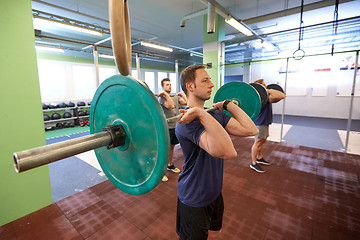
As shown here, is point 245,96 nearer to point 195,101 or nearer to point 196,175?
point 195,101

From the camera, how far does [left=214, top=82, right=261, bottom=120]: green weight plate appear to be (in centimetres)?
178

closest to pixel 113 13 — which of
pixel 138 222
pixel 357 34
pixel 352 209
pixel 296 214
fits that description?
pixel 138 222

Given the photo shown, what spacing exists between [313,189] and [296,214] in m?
0.69

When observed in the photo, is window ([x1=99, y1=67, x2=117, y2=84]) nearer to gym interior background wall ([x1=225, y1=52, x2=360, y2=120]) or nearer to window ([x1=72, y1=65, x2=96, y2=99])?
window ([x1=72, y1=65, x2=96, y2=99])

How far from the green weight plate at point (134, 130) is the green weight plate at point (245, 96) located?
1.35 m

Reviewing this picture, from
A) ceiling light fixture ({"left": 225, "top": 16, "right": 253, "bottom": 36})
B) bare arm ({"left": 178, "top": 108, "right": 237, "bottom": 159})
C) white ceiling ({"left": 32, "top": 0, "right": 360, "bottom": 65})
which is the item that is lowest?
bare arm ({"left": 178, "top": 108, "right": 237, "bottom": 159})

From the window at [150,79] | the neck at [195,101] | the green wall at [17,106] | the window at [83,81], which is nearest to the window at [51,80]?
the window at [83,81]

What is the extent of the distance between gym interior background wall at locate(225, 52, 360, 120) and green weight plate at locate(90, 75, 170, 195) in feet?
26.9

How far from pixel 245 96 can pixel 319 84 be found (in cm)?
860

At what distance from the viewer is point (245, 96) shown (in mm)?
1828

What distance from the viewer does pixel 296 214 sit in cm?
187

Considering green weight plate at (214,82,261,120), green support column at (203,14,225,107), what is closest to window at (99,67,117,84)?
green support column at (203,14,225,107)

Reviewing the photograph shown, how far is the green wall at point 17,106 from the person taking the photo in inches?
65.3

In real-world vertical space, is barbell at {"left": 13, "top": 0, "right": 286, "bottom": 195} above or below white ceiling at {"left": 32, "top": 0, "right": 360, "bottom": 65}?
below
